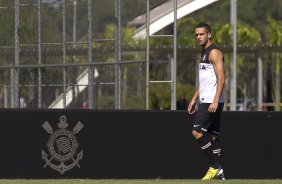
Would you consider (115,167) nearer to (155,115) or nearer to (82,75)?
(155,115)

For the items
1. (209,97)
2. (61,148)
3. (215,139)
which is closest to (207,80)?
(209,97)

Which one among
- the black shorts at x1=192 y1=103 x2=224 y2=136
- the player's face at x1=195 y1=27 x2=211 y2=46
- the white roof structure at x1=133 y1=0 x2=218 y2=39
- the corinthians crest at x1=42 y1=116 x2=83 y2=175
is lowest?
the corinthians crest at x1=42 y1=116 x2=83 y2=175

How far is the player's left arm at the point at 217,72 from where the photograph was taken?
13719 millimetres

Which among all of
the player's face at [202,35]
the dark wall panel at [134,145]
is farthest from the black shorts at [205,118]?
the dark wall panel at [134,145]

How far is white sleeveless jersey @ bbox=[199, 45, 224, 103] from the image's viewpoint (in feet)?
45.8

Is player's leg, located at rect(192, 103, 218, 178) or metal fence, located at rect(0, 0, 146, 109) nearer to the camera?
player's leg, located at rect(192, 103, 218, 178)

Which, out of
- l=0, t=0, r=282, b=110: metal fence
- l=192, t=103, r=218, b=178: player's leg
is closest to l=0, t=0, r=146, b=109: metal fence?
l=0, t=0, r=282, b=110: metal fence

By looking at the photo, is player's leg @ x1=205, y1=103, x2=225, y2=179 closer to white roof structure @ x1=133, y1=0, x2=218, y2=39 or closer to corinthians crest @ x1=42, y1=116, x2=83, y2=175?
corinthians crest @ x1=42, y1=116, x2=83, y2=175

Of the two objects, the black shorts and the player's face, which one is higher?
the player's face

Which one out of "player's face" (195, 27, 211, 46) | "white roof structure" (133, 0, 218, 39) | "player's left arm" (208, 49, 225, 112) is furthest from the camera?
"white roof structure" (133, 0, 218, 39)

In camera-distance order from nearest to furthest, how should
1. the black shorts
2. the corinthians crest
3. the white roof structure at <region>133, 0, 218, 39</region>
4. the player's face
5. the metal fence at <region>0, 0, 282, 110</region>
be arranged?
the player's face < the black shorts < the corinthians crest < the metal fence at <region>0, 0, 282, 110</region> < the white roof structure at <region>133, 0, 218, 39</region>

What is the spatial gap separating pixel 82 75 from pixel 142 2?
6.50 feet

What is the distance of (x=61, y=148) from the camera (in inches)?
633

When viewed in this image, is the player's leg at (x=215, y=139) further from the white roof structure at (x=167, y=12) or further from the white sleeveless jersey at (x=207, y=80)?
the white roof structure at (x=167, y=12)
